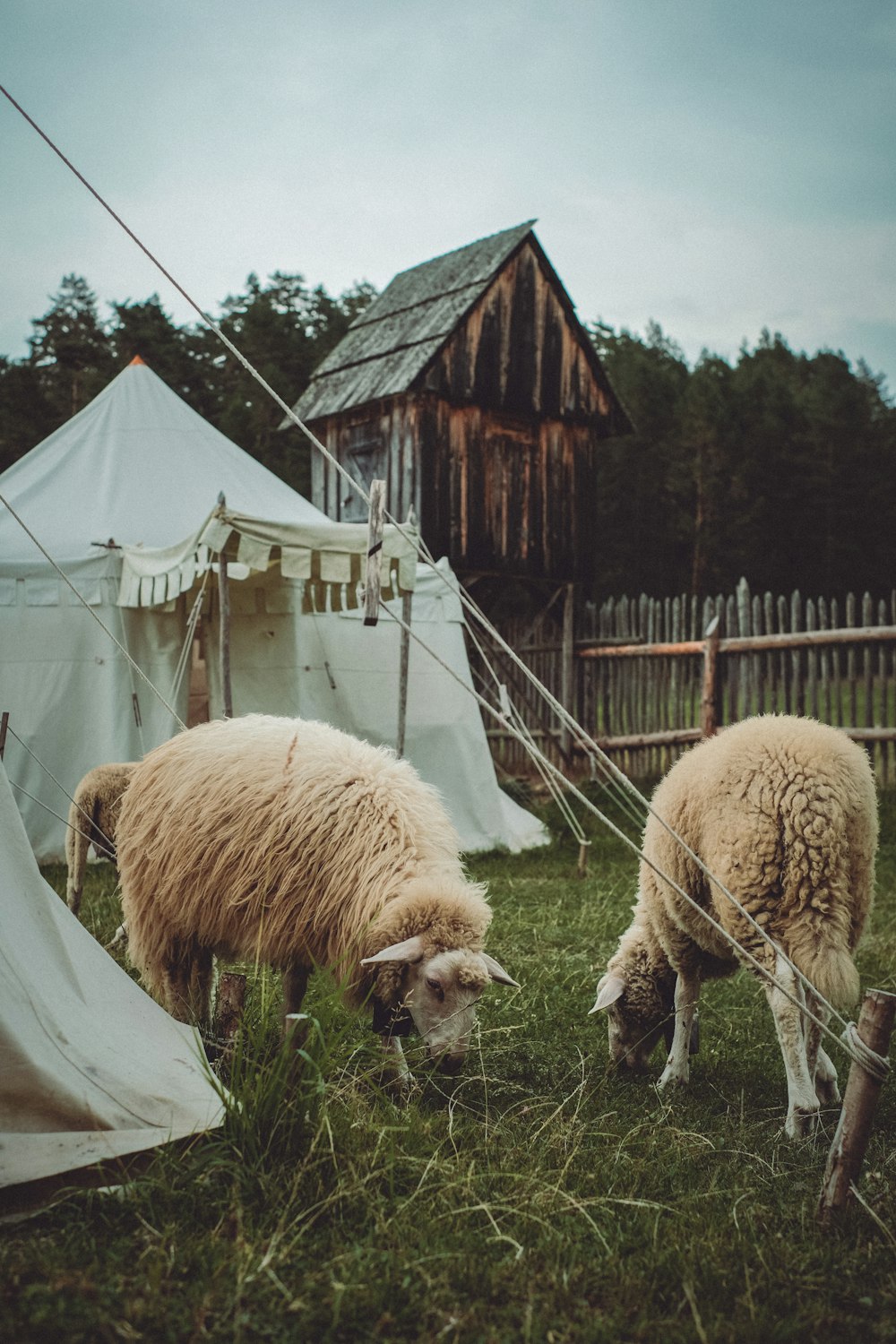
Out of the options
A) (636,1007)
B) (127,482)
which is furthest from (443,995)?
(127,482)

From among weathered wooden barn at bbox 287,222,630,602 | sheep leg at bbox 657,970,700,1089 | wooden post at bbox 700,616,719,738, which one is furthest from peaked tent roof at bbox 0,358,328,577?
sheep leg at bbox 657,970,700,1089

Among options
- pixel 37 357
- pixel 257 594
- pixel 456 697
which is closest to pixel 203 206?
pixel 257 594

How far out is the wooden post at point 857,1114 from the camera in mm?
2391

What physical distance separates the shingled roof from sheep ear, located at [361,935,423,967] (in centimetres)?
1157

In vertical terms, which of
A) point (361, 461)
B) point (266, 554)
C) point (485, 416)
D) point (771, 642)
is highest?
point (485, 416)

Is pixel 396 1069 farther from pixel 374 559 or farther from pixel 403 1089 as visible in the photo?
pixel 374 559

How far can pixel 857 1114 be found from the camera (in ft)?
7.86

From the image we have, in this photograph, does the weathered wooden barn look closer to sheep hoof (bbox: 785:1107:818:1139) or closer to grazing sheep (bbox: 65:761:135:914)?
grazing sheep (bbox: 65:761:135:914)

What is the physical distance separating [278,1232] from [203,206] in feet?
24.2

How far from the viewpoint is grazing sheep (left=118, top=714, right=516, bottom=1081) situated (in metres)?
3.15

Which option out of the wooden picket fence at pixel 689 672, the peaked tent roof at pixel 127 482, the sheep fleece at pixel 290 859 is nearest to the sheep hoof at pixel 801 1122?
the sheep fleece at pixel 290 859

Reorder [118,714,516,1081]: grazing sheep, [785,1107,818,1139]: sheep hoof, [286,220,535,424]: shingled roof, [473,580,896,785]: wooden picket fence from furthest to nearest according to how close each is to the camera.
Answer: [286,220,535,424]: shingled roof
[473,580,896,785]: wooden picket fence
[118,714,516,1081]: grazing sheep
[785,1107,818,1139]: sheep hoof

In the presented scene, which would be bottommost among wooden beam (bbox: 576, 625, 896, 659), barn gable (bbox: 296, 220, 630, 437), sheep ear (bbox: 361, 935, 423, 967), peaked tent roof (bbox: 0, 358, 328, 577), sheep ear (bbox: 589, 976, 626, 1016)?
sheep ear (bbox: 589, 976, 626, 1016)

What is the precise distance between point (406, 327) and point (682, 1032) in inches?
529
